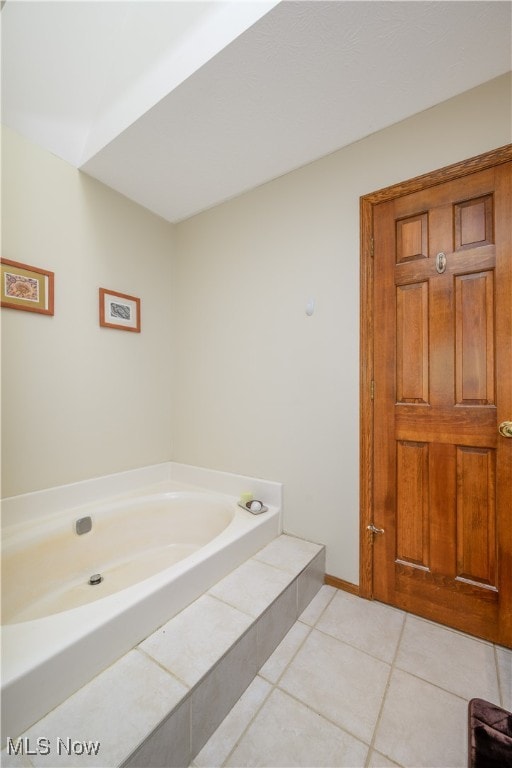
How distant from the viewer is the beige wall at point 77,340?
5.28 feet

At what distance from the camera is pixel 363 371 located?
162 centimetres

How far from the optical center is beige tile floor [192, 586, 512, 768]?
93 centimetres

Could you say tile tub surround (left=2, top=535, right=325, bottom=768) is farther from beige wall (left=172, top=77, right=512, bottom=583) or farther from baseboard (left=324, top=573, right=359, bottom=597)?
beige wall (left=172, top=77, right=512, bottom=583)

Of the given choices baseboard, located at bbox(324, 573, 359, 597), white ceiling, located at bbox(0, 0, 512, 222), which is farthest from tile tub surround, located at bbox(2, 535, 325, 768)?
white ceiling, located at bbox(0, 0, 512, 222)

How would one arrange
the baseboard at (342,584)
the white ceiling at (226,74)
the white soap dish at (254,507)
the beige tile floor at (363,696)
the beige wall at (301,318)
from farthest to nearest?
the white soap dish at (254,507) → the baseboard at (342,584) → the beige wall at (301,318) → the white ceiling at (226,74) → the beige tile floor at (363,696)

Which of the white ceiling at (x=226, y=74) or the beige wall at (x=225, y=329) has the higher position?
the white ceiling at (x=226, y=74)

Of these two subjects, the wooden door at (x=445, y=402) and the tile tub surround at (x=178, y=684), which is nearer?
the tile tub surround at (x=178, y=684)

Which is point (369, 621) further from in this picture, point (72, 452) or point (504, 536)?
point (72, 452)

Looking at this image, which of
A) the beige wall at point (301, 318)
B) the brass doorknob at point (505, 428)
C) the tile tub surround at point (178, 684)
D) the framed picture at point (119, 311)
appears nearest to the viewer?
the tile tub surround at point (178, 684)

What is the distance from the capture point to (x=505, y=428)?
128cm

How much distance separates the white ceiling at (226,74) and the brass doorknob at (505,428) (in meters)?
1.45

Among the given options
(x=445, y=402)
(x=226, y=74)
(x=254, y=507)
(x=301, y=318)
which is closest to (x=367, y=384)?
(x=445, y=402)

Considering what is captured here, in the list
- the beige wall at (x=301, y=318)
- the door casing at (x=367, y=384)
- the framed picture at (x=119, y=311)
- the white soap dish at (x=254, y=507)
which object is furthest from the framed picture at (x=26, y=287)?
the door casing at (x=367, y=384)

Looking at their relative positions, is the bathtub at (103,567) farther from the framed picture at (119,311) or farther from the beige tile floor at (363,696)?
the framed picture at (119,311)
